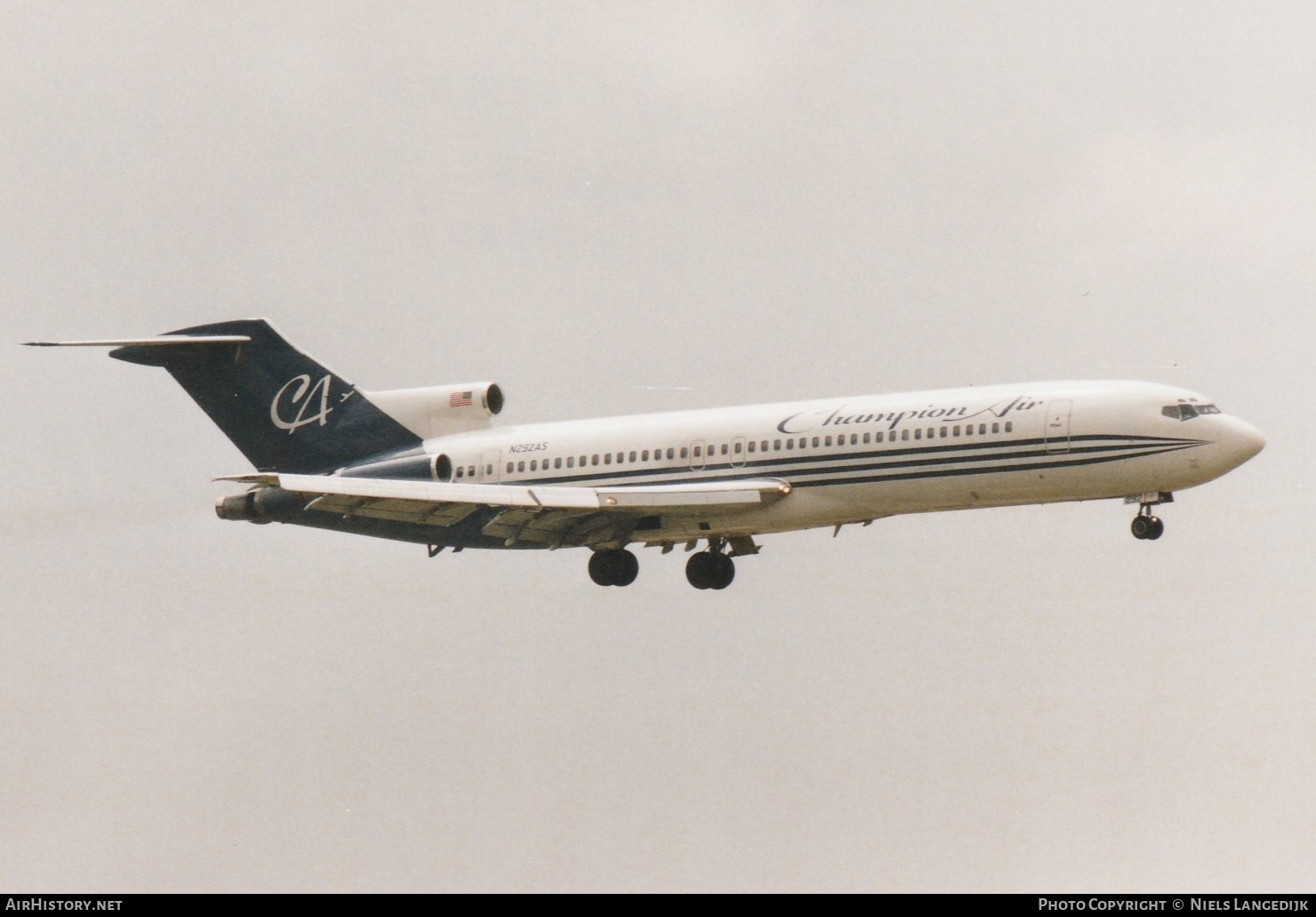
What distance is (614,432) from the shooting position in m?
49.9

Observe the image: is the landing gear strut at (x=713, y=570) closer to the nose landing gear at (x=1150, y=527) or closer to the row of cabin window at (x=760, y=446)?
the row of cabin window at (x=760, y=446)

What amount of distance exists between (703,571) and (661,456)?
361 centimetres

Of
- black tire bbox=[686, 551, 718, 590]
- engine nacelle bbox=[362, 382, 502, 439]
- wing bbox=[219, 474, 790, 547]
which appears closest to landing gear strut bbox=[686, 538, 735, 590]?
black tire bbox=[686, 551, 718, 590]

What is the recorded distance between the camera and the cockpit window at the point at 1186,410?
1775 inches

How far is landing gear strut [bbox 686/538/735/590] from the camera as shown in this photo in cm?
5109

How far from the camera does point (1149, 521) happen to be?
Result: 45.8 meters

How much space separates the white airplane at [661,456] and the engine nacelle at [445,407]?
46 mm

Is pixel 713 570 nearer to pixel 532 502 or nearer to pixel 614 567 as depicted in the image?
pixel 614 567

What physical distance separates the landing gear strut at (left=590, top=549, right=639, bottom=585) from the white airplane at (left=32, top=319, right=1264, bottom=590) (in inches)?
1.8

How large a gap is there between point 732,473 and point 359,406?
35.9 feet

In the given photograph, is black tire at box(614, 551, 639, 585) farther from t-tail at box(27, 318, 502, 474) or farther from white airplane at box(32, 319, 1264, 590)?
t-tail at box(27, 318, 502, 474)

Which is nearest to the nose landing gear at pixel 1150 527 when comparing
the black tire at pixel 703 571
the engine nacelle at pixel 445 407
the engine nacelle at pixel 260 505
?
the black tire at pixel 703 571

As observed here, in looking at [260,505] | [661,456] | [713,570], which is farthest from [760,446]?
[260,505]
